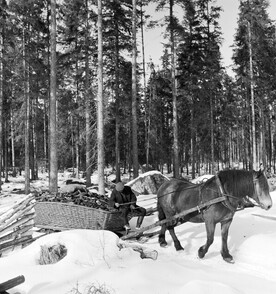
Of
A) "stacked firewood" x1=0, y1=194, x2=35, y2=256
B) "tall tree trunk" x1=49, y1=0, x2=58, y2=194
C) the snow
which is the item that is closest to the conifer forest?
"tall tree trunk" x1=49, y1=0, x2=58, y2=194

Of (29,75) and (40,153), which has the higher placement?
(29,75)

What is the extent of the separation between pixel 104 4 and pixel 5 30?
696cm

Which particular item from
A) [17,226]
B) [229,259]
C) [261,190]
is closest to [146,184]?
[17,226]

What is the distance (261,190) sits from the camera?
5648mm

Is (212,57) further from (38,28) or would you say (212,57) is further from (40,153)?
(40,153)

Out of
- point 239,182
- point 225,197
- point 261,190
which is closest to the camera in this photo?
point 261,190

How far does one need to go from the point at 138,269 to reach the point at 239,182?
2.58 metres

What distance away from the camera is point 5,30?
2053 cm

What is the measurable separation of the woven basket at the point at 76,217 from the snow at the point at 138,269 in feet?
3.96

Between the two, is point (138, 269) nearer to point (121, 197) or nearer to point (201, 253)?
point (201, 253)

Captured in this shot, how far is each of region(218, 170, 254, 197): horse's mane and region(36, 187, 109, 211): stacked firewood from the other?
315 centimetres

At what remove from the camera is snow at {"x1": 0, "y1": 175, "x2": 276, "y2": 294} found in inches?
164

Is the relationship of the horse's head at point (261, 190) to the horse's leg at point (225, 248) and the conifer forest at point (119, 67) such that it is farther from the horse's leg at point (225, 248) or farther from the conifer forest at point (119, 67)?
the conifer forest at point (119, 67)

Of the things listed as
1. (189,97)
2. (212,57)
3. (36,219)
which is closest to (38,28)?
(189,97)
